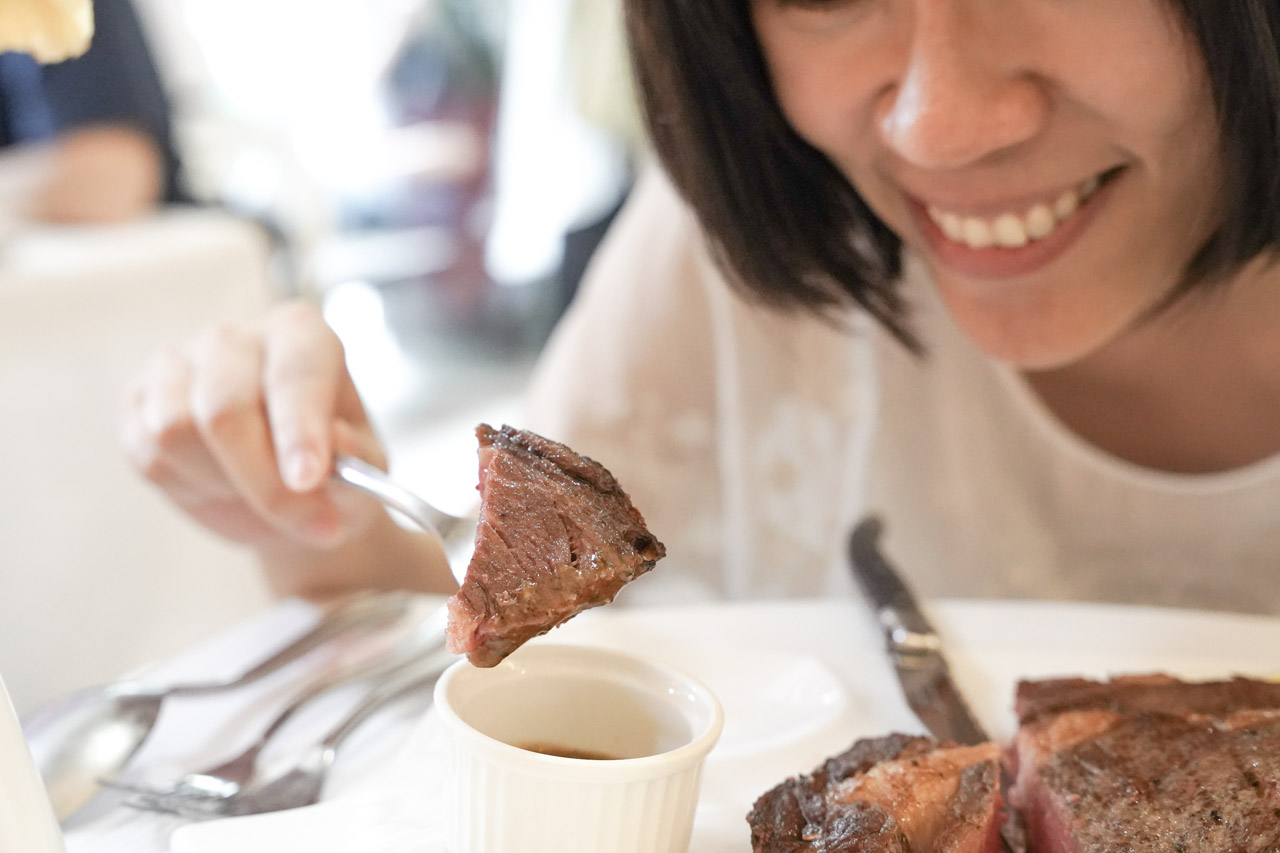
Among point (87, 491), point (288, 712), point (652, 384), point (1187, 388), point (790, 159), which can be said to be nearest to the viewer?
point (288, 712)

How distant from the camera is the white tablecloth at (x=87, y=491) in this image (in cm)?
161

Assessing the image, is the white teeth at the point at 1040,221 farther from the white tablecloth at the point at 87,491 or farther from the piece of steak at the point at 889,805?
the white tablecloth at the point at 87,491

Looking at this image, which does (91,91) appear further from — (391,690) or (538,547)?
(538,547)

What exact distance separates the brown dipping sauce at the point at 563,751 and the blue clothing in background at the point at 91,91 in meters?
1.86

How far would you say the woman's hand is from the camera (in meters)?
0.98

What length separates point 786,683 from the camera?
0.95 metres

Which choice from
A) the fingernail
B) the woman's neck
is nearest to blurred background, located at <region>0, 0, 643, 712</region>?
the fingernail

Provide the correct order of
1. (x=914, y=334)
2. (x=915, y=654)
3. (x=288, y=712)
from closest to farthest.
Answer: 1. (x=288, y=712)
2. (x=915, y=654)
3. (x=914, y=334)

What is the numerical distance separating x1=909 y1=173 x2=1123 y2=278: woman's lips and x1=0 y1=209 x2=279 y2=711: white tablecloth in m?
1.01

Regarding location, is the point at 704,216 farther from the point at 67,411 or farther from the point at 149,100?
the point at 149,100

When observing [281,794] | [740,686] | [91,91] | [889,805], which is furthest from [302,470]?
[91,91]

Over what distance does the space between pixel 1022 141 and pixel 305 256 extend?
8.40ft

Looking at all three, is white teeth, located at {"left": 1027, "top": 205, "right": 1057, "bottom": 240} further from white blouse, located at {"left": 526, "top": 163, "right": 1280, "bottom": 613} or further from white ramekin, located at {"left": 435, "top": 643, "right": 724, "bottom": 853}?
white ramekin, located at {"left": 435, "top": 643, "right": 724, "bottom": 853}

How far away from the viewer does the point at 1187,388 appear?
1.34m
